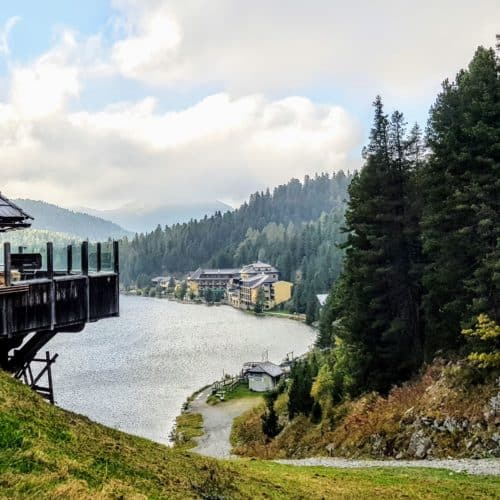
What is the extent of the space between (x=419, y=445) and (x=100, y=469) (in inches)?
561

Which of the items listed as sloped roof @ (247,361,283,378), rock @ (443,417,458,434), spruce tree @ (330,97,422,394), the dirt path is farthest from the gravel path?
sloped roof @ (247,361,283,378)

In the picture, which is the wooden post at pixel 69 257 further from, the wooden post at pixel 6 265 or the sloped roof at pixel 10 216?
the wooden post at pixel 6 265

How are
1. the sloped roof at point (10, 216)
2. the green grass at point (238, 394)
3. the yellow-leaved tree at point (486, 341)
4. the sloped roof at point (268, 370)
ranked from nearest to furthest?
the sloped roof at point (10, 216)
the yellow-leaved tree at point (486, 341)
the green grass at point (238, 394)
the sloped roof at point (268, 370)

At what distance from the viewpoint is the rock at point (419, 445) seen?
59.2 ft

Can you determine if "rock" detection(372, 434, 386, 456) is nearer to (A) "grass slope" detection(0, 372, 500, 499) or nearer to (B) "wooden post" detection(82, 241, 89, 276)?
(A) "grass slope" detection(0, 372, 500, 499)

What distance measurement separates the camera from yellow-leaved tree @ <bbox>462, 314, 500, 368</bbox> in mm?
18172

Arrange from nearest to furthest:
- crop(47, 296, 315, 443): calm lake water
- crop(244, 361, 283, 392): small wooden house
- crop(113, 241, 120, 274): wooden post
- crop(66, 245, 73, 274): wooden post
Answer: crop(66, 245, 73, 274): wooden post < crop(113, 241, 120, 274): wooden post < crop(47, 296, 315, 443): calm lake water < crop(244, 361, 283, 392): small wooden house

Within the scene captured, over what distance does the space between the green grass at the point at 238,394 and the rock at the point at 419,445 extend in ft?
90.3

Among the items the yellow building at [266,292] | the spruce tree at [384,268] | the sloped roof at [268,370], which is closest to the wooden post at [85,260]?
the spruce tree at [384,268]

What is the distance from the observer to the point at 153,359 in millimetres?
60219

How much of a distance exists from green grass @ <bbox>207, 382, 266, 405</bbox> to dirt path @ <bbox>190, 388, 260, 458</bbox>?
0.48 meters

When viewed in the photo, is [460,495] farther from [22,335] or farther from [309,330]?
[309,330]

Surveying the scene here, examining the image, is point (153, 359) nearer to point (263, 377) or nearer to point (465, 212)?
point (263, 377)

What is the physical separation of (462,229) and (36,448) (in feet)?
57.6
